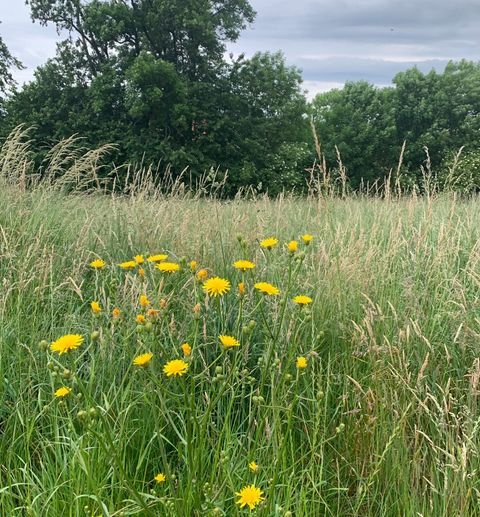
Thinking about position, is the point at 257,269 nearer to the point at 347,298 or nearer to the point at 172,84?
the point at 347,298

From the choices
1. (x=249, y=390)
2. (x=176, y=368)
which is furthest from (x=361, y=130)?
(x=176, y=368)

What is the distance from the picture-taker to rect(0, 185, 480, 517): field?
1265mm

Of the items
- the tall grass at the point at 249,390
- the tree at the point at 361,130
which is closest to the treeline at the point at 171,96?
the tree at the point at 361,130

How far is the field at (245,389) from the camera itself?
49.8 inches

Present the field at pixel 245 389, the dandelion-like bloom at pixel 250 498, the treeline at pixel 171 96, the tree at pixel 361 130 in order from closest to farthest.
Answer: the dandelion-like bloom at pixel 250 498 < the field at pixel 245 389 < the treeline at pixel 171 96 < the tree at pixel 361 130

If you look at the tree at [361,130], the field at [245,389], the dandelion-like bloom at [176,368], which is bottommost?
the field at [245,389]

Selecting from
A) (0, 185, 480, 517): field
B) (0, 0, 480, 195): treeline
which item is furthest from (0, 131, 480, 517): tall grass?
(0, 0, 480, 195): treeline

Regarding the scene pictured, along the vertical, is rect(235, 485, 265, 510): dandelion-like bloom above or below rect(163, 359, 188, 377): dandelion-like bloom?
below

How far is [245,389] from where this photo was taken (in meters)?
1.89

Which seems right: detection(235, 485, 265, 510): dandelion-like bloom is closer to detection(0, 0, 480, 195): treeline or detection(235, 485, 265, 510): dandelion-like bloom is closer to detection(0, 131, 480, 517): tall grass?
detection(0, 131, 480, 517): tall grass

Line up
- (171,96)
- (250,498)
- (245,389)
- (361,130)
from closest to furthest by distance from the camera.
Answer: (250,498) → (245,389) → (171,96) → (361,130)

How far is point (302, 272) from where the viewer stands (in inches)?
99.2

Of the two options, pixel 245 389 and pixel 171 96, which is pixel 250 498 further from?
pixel 171 96

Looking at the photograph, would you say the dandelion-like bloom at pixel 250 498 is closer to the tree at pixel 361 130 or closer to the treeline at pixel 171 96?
the treeline at pixel 171 96
